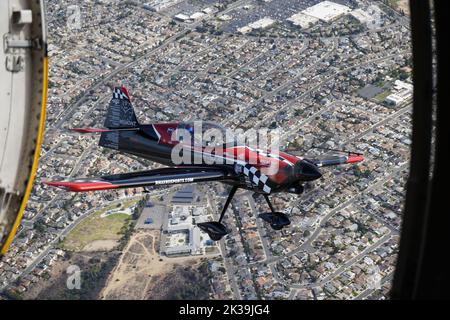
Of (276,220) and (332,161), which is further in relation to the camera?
(332,161)

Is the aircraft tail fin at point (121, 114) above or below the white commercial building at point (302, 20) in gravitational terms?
above

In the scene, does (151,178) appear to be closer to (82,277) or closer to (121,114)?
(121,114)

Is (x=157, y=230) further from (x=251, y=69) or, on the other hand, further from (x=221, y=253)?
(x=251, y=69)

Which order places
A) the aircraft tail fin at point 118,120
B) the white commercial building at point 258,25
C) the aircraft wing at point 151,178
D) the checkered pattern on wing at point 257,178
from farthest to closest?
the white commercial building at point 258,25, the aircraft tail fin at point 118,120, the checkered pattern on wing at point 257,178, the aircraft wing at point 151,178

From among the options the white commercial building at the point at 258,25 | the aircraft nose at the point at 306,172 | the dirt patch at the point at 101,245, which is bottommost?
the dirt patch at the point at 101,245

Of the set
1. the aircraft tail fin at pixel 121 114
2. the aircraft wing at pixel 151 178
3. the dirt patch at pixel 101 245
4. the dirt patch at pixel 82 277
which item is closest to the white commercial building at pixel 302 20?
the dirt patch at pixel 101 245

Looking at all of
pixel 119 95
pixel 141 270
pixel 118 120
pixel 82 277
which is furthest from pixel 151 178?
pixel 82 277

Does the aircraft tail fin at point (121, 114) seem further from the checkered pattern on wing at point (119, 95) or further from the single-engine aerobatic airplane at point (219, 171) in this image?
the single-engine aerobatic airplane at point (219, 171)
